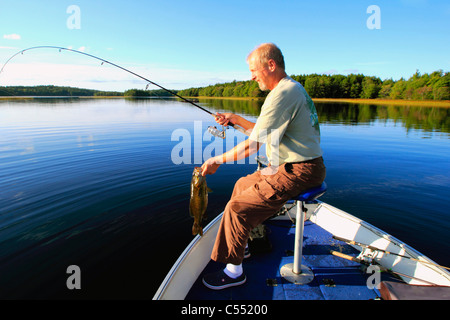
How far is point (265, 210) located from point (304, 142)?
37.8 inches

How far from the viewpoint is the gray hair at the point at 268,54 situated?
2873 mm

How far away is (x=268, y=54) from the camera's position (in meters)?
2.88

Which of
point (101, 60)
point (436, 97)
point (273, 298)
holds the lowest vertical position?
point (273, 298)

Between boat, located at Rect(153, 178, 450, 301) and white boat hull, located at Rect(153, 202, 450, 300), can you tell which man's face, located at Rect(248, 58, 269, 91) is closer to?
boat, located at Rect(153, 178, 450, 301)

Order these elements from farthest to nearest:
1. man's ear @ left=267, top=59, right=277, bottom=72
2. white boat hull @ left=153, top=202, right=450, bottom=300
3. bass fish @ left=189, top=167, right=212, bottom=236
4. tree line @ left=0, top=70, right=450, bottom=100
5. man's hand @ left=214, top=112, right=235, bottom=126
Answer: tree line @ left=0, top=70, right=450, bottom=100
man's hand @ left=214, top=112, right=235, bottom=126
bass fish @ left=189, top=167, right=212, bottom=236
white boat hull @ left=153, top=202, right=450, bottom=300
man's ear @ left=267, top=59, right=277, bottom=72

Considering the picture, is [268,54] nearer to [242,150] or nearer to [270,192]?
[242,150]

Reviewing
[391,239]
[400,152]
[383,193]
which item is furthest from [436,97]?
[391,239]

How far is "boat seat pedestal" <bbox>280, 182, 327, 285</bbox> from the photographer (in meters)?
2.95

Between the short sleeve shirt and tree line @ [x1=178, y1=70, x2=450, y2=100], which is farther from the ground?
tree line @ [x1=178, y1=70, x2=450, y2=100]

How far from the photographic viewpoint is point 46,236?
568 cm

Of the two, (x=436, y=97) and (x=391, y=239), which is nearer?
(x=391, y=239)

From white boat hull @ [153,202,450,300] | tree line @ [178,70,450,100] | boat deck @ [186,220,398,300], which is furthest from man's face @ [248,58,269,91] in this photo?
tree line @ [178,70,450,100]

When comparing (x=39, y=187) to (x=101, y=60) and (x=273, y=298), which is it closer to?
(x=101, y=60)

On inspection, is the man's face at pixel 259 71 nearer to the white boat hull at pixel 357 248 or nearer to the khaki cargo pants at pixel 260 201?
the khaki cargo pants at pixel 260 201
